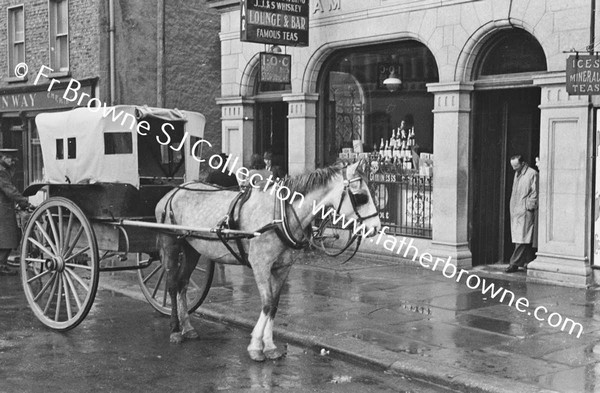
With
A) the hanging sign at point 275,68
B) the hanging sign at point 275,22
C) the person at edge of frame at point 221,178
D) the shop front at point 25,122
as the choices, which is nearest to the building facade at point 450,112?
the hanging sign at point 275,68

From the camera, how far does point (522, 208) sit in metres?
12.4

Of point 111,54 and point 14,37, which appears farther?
point 14,37

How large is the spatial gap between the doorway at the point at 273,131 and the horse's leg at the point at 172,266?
825cm

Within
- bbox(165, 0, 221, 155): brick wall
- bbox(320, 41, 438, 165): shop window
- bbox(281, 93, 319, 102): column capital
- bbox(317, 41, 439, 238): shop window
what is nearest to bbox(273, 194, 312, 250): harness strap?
bbox(317, 41, 439, 238): shop window

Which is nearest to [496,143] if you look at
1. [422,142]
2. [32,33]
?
[422,142]

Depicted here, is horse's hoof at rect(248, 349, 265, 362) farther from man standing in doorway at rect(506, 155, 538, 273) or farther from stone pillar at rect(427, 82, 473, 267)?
man standing in doorway at rect(506, 155, 538, 273)

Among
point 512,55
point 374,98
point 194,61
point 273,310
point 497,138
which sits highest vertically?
point 194,61

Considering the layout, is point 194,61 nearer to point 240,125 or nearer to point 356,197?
point 240,125

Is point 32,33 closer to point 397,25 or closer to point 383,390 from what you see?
point 397,25

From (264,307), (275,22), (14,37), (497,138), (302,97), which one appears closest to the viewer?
(264,307)

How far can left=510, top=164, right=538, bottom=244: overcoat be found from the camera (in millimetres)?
12380

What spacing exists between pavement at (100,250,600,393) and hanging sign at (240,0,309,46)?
432 centimetres

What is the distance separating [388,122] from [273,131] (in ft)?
10.3

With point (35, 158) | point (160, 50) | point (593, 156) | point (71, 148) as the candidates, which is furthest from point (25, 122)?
point (593, 156)
